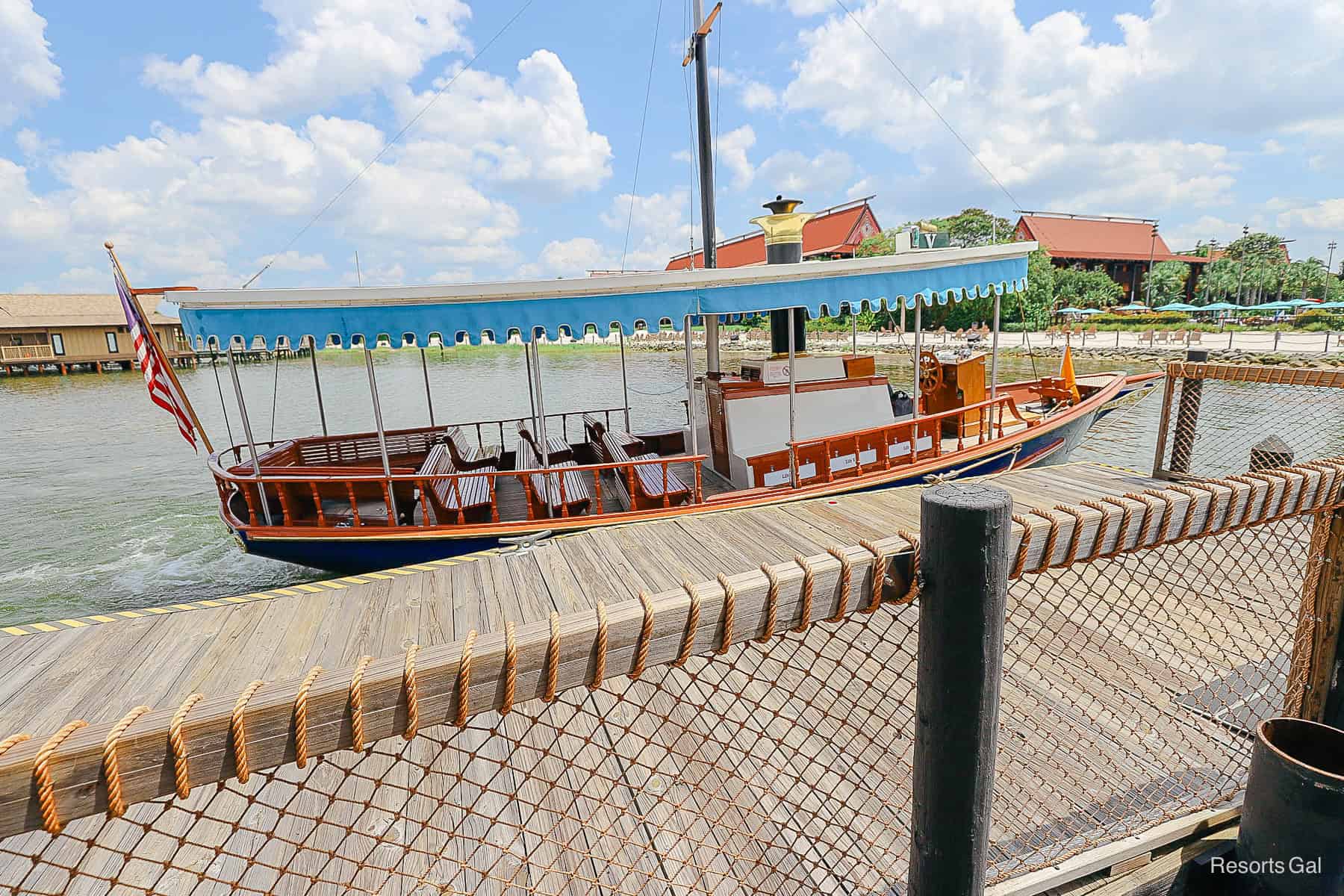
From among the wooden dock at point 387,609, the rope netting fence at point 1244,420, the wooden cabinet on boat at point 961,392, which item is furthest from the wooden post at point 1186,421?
the wooden cabinet on boat at point 961,392

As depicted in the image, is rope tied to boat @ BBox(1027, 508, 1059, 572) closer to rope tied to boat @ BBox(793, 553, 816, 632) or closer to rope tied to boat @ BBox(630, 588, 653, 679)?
rope tied to boat @ BBox(793, 553, 816, 632)

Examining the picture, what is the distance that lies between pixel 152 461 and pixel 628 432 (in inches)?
630

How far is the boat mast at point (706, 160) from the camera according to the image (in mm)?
8375

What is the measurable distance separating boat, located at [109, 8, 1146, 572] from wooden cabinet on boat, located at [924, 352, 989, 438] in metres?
0.03

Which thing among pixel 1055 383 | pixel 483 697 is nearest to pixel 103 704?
pixel 483 697

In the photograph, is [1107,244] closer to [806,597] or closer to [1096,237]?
[1096,237]

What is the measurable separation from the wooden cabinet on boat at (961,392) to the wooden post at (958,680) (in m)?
7.36

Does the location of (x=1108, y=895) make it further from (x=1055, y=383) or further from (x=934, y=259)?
(x=1055, y=383)

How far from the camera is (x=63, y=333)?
150 feet

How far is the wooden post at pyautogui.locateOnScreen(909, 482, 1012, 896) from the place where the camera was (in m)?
1.21

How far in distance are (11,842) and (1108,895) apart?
13.4 ft

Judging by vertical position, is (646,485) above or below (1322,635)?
below

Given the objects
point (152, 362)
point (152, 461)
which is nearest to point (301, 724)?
point (152, 362)

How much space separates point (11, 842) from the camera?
8.66ft
